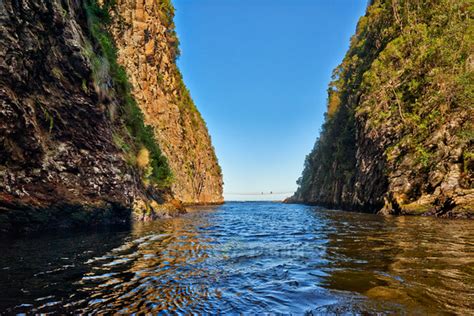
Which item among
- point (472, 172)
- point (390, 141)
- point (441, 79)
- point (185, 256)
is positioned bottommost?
point (185, 256)

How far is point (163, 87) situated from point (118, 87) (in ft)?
108

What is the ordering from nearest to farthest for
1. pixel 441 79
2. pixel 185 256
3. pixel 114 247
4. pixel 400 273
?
pixel 400 273 → pixel 185 256 → pixel 114 247 → pixel 441 79

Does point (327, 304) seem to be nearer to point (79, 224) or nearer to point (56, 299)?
point (56, 299)

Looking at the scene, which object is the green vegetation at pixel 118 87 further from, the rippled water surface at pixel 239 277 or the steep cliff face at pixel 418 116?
the steep cliff face at pixel 418 116

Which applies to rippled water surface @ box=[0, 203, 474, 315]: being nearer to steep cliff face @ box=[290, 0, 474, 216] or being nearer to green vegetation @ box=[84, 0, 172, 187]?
green vegetation @ box=[84, 0, 172, 187]

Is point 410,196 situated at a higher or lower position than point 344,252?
higher

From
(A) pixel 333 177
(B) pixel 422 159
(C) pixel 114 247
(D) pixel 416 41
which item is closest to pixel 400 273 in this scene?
(C) pixel 114 247

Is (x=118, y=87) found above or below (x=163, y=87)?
below

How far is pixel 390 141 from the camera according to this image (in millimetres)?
31047

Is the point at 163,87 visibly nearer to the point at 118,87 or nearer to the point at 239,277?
the point at 118,87

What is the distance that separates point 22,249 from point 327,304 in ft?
27.8

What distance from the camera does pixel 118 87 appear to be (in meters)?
22.1

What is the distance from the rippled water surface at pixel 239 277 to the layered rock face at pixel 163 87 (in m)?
32.1

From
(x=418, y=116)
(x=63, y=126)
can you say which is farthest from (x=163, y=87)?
(x=63, y=126)
